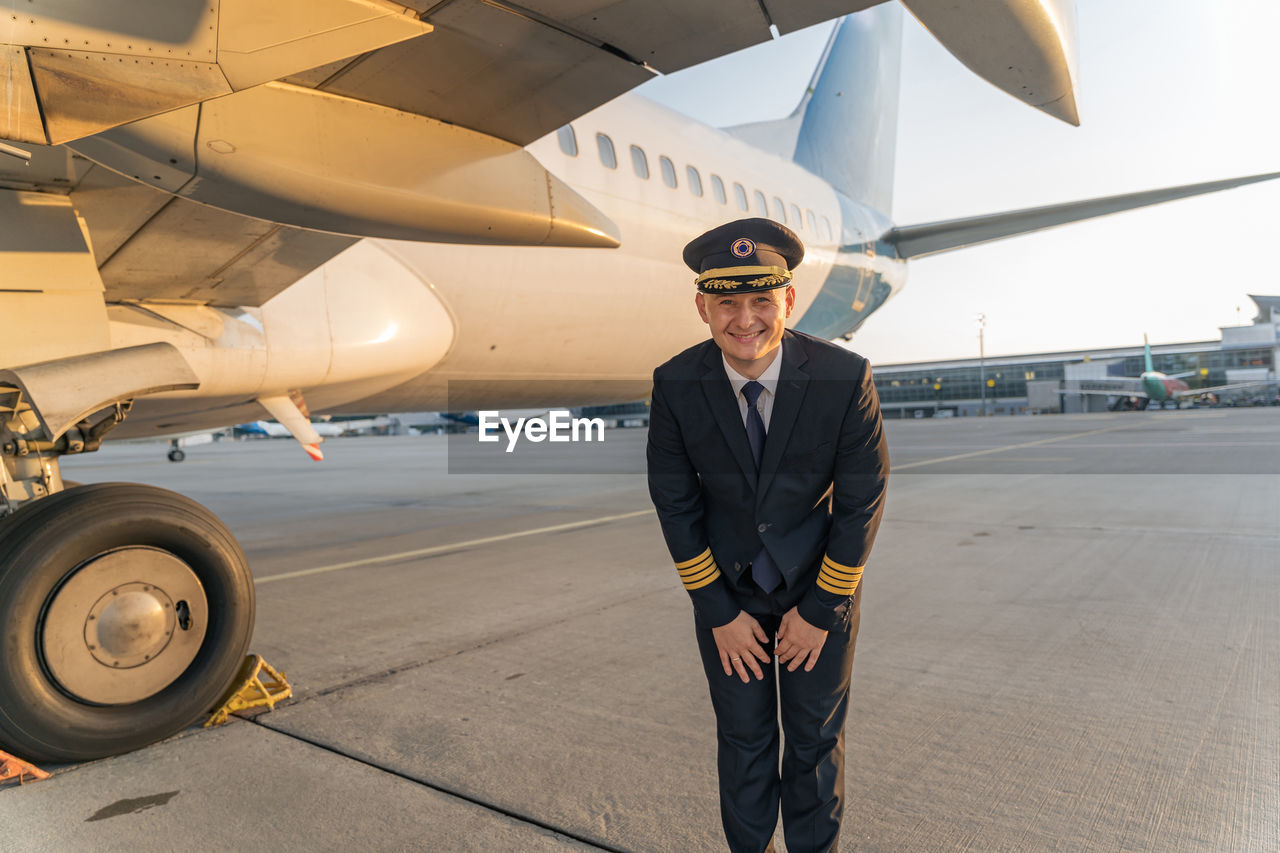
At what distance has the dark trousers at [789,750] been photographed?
176cm

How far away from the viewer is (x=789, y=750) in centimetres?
182

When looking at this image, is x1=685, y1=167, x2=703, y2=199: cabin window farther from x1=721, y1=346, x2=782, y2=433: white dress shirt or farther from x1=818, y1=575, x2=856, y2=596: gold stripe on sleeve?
x1=818, y1=575, x2=856, y2=596: gold stripe on sleeve

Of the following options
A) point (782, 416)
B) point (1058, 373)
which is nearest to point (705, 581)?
point (782, 416)

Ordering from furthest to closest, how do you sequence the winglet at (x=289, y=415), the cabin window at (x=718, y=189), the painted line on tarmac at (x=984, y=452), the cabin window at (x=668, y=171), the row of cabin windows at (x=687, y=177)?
1. the painted line on tarmac at (x=984, y=452)
2. the cabin window at (x=718, y=189)
3. the cabin window at (x=668, y=171)
4. the row of cabin windows at (x=687, y=177)
5. the winglet at (x=289, y=415)

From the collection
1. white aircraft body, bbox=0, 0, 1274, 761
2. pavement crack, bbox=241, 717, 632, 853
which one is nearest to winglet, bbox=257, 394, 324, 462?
white aircraft body, bbox=0, 0, 1274, 761

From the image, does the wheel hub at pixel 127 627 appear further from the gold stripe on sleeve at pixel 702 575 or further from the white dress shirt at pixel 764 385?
the white dress shirt at pixel 764 385

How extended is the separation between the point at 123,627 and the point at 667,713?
6.77 ft

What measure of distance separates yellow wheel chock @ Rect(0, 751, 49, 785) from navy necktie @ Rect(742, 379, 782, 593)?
2.56 metres

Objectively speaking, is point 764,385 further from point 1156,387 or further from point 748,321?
point 1156,387

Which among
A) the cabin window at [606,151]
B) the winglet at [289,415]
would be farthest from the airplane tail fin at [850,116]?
the winglet at [289,415]

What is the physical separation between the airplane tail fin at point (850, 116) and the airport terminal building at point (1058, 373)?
180 feet

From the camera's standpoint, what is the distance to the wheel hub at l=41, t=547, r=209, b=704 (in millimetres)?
2832

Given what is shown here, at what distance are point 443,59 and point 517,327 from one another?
145 inches

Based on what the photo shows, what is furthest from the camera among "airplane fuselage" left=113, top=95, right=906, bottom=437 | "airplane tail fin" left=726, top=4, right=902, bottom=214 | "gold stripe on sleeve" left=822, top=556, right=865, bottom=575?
"airplane tail fin" left=726, top=4, right=902, bottom=214
